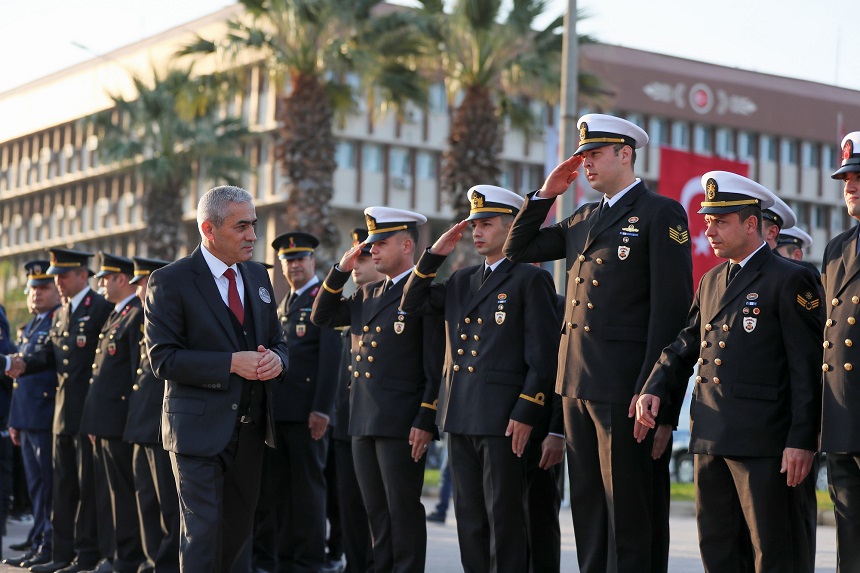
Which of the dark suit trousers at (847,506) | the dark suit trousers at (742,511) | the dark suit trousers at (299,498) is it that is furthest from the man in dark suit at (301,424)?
the dark suit trousers at (847,506)

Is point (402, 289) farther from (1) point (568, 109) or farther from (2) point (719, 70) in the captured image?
(2) point (719, 70)

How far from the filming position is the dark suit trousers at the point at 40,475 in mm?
11656

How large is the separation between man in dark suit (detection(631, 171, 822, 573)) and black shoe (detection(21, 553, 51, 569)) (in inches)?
238

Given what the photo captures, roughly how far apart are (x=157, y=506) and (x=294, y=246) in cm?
241

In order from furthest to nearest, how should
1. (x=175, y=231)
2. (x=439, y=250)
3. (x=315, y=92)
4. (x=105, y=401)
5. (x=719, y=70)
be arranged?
(x=719, y=70) < (x=175, y=231) < (x=315, y=92) < (x=105, y=401) < (x=439, y=250)

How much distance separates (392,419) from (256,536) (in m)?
2.59

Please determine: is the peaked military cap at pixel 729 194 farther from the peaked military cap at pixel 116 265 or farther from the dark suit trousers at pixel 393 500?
the peaked military cap at pixel 116 265

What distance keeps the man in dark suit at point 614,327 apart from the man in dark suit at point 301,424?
3.33 metres

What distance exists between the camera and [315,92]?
2647 centimetres

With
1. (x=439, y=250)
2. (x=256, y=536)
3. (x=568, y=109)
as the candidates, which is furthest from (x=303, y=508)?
(x=568, y=109)

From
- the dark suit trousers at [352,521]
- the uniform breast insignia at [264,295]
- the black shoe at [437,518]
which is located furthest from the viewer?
the black shoe at [437,518]

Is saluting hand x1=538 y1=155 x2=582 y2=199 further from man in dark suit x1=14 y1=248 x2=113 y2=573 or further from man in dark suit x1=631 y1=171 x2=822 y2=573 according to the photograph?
man in dark suit x1=14 y1=248 x2=113 y2=573

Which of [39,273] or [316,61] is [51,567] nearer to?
[39,273]

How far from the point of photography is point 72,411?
35.4 feet
